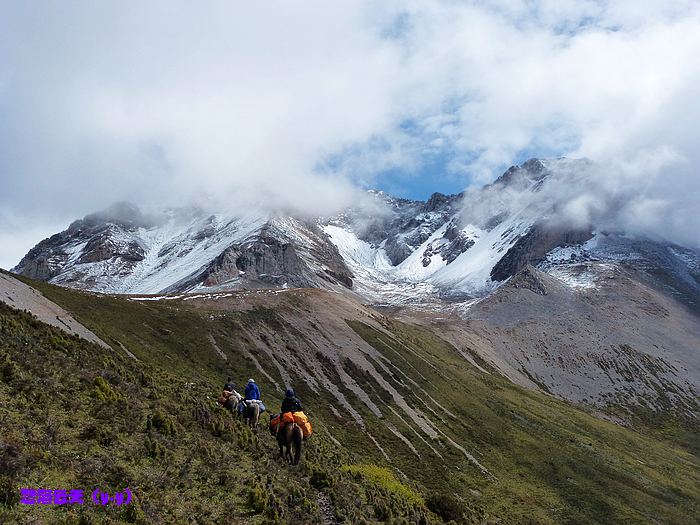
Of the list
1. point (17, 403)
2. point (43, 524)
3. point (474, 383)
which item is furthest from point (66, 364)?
point (474, 383)

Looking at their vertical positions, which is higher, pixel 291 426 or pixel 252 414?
pixel 291 426

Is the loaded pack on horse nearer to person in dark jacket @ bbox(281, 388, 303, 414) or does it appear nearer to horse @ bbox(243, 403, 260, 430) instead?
person in dark jacket @ bbox(281, 388, 303, 414)

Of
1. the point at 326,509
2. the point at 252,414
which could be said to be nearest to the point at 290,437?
the point at 326,509

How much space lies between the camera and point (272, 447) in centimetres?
2770

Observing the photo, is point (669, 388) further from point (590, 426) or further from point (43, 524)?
point (43, 524)

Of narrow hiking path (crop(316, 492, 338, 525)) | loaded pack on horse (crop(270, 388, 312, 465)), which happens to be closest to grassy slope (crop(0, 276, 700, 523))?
narrow hiking path (crop(316, 492, 338, 525))

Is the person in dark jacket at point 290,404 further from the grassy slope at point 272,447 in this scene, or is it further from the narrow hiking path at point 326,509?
the narrow hiking path at point 326,509

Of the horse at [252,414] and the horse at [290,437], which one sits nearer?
the horse at [290,437]

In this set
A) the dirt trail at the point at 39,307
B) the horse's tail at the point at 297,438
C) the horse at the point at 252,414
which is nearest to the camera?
the horse's tail at the point at 297,438

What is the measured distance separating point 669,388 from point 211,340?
164 meters

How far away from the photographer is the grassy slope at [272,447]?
1858 centimetres

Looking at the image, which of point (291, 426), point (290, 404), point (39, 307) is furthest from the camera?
point (39, 307)

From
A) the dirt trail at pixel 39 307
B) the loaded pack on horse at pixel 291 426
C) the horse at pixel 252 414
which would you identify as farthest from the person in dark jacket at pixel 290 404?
the dirt trail at pixel 39 307

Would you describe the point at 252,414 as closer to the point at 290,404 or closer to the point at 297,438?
the point at 297,438
